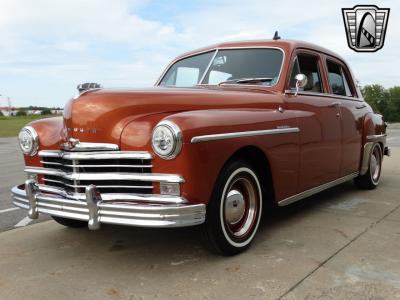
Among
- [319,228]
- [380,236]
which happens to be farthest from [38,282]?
[380,236]

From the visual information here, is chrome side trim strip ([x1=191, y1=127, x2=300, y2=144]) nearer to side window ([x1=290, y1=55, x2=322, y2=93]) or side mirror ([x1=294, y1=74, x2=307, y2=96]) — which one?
side mirror ([x1=294, y1=74, x2=307, y2=96])

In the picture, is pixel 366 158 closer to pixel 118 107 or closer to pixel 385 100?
pixel 118 107

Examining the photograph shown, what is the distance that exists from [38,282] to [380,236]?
112 inches


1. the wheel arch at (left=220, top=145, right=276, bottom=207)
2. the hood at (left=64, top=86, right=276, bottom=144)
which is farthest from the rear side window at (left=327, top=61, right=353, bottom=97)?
the hood at (left=64, top=86, right=276, bottom=144)

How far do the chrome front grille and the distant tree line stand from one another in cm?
4589

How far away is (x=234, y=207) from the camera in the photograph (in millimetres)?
3689

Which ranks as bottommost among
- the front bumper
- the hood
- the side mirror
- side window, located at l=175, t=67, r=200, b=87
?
the front bumper

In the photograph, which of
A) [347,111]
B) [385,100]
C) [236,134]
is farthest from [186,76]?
[385,100]

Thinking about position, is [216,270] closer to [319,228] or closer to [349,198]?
[319,228]

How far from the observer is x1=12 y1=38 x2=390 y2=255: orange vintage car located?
3.22 meters

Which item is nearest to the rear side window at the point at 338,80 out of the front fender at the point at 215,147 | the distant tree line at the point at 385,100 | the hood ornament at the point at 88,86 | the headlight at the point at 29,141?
the front fender at the point at 215,147

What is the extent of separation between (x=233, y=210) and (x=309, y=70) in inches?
84.4

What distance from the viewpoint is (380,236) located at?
4152 millimetres

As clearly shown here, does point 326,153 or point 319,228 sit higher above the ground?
point 326,153
